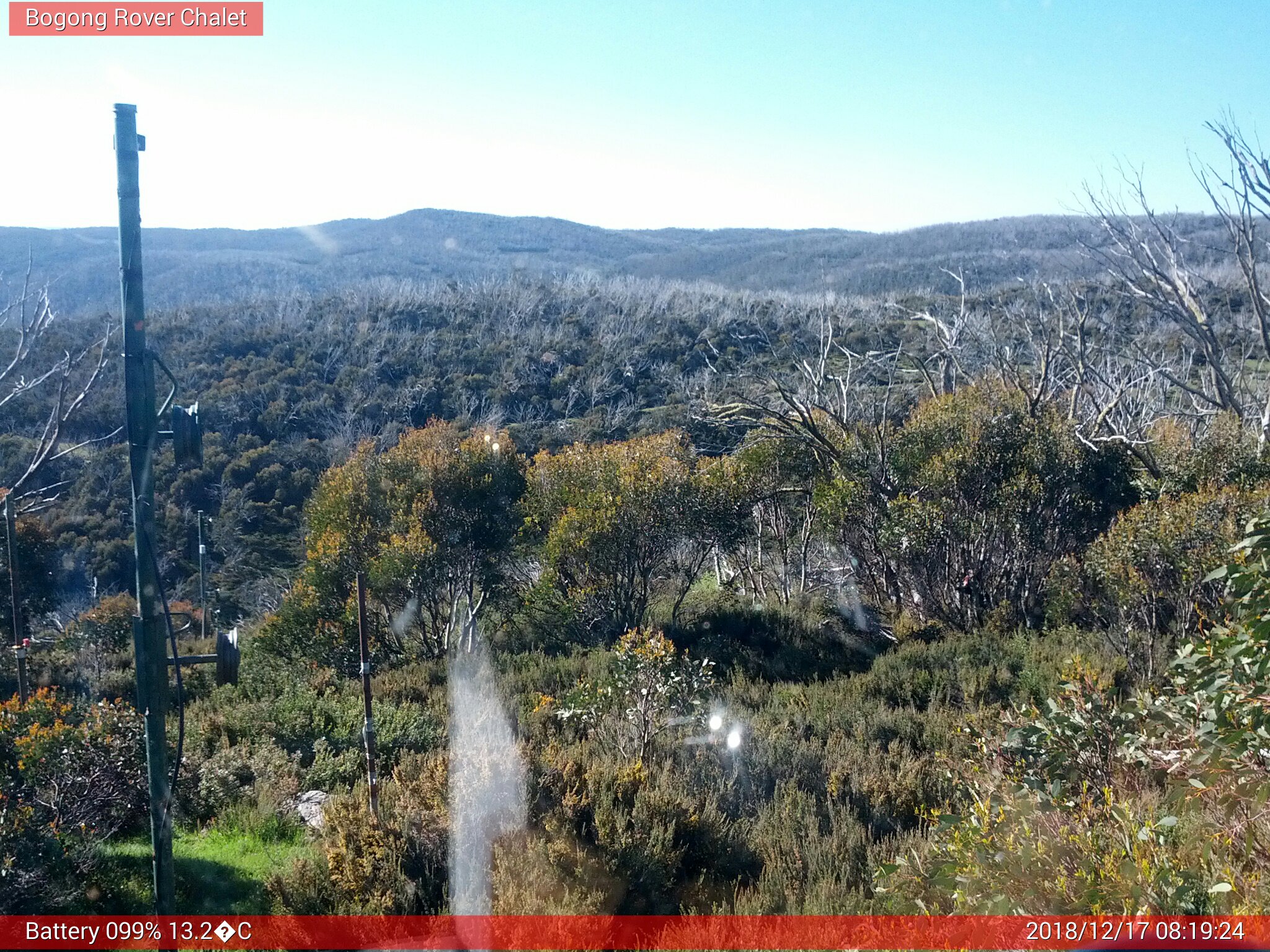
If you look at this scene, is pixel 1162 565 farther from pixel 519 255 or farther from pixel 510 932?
pixel 519 255

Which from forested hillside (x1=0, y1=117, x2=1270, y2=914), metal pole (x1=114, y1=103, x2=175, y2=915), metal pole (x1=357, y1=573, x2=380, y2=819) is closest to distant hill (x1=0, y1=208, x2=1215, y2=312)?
forested hillside (x1=0, y1=117, x2=1270, y2=914)

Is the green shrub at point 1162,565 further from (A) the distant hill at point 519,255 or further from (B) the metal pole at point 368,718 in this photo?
(A) the distant hill at point 519,255

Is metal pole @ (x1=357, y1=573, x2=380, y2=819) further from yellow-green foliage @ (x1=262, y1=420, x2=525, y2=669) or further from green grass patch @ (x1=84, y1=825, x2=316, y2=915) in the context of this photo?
yellow-green foliage @ (x1=262, y1=420, x2=525, y2=669)

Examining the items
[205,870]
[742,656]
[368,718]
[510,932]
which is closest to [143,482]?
[368,718]

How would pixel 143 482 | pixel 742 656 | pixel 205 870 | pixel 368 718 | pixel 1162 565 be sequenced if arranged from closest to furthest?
pixel 143 482 → pixel 205 870 → pixel 368 718 → pixel 1162 565 → pixel 742 656

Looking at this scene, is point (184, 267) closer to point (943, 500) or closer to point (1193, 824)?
point (943, 500)
